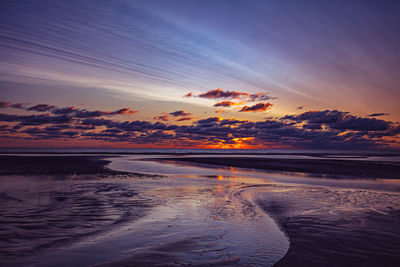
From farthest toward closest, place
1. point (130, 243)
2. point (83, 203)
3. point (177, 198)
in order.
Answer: point (177, 198)
point (83, 203)
point (130, 243)

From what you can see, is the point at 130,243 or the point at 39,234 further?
the point at 39,234

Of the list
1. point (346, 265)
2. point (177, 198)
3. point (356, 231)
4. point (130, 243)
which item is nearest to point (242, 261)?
point (346, 265)

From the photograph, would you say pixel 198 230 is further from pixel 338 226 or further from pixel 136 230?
pixel 338 226

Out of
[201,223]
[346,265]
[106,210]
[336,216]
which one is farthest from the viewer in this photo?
[106,210]

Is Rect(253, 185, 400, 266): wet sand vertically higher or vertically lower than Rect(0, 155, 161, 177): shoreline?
higher

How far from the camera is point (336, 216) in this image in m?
11.3

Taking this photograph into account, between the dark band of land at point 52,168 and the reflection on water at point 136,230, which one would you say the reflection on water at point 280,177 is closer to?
the dark band of land at point 52,168

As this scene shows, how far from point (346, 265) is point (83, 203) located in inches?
476

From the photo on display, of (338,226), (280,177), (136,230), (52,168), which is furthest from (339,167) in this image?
(52,168)

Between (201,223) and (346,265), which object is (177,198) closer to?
(201,223)

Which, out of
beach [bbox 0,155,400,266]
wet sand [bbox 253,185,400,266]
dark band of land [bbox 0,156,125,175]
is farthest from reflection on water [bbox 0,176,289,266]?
dark band of land [bbox 0,156,125,175]

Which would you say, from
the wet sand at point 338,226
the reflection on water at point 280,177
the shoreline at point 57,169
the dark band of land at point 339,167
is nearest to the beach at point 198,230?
the wet sand at point 338,226

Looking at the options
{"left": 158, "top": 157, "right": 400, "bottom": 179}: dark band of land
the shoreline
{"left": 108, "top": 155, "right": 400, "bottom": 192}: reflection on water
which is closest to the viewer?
{"left": 108, "top": 155, "right": 400, "bottom": 192}: reflection on water

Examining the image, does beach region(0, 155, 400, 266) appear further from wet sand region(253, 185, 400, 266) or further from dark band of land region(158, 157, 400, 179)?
dark band of land region(158, 157, 400, 179)
